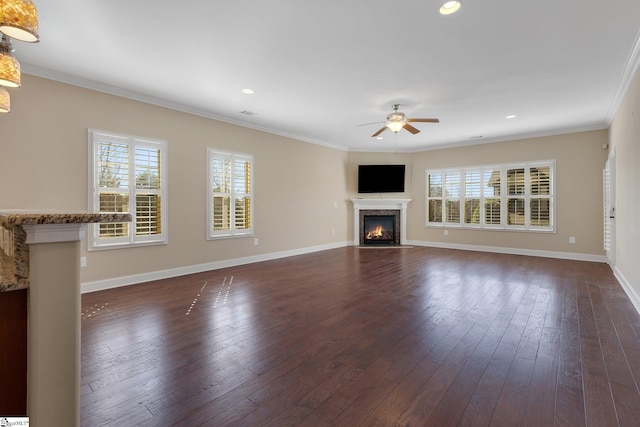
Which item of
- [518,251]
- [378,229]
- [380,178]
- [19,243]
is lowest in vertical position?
[518,251]

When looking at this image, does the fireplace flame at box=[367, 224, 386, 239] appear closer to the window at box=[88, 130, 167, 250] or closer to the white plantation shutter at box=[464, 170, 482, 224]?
the white plantation shutter at box=[464, 170, 482, 224]

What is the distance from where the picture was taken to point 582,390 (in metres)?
1.94

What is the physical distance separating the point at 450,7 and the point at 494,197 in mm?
6167

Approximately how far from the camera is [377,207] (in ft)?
28.7

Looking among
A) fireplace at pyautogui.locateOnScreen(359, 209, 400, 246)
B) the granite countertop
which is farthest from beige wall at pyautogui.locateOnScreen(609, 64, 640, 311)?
the granite countertop

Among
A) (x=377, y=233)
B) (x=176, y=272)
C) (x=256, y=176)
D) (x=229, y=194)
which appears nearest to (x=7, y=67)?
(x=176, y=272)

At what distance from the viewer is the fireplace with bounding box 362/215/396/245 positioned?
8.80 m

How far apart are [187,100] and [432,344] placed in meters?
4.82

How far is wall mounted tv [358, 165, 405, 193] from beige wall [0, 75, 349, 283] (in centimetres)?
74

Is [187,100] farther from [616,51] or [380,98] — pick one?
[616,51]

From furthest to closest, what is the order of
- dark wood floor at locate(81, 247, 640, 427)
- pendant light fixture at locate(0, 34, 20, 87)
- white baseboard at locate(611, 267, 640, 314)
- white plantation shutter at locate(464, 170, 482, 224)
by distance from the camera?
white plantation shutter at locate(464, 170, 482, 224) < white baseboard at locate(611, 267, 640, 314) < pendant light fixture at locate(0, 34, 20, 87) < dark wood floor at locate(81, 247, 640, 427)

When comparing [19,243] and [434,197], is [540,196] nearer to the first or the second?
[434,197]

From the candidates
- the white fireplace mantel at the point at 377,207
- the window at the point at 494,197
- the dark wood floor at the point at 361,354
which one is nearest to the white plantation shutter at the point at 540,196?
the window at the point at 494,197

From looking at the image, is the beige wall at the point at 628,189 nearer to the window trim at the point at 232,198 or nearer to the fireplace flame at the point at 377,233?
the fireplace flame at the point at 377,233
